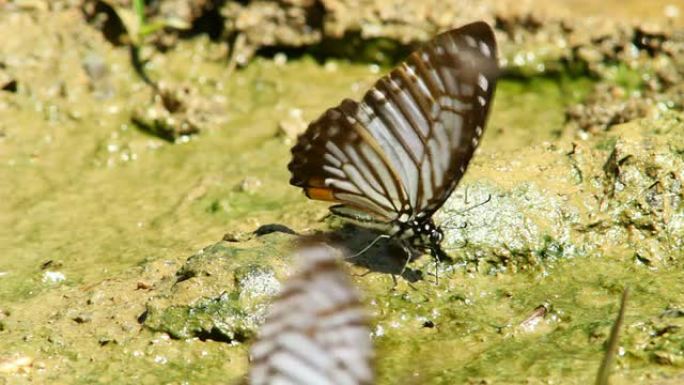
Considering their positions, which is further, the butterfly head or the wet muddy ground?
the butterfly head

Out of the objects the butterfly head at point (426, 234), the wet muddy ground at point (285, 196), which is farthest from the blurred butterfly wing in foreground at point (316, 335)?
the butterfly head at point (426, 234)

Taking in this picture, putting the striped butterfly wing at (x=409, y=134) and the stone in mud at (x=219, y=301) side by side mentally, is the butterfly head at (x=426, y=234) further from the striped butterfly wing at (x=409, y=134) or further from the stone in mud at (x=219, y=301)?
the stone in mud at (x=219, y=301)

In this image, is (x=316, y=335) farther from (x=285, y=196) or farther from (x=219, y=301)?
(x=285, y=196)

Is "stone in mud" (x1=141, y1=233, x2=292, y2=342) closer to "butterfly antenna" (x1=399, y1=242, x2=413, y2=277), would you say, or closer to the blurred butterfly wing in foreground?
"butterfly antenna" (x1=399, y1=242, x2=413, y2=277)

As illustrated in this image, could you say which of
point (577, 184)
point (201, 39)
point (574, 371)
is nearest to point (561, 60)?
point (577, 184)

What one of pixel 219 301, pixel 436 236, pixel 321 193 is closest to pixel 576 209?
pixel 436 236

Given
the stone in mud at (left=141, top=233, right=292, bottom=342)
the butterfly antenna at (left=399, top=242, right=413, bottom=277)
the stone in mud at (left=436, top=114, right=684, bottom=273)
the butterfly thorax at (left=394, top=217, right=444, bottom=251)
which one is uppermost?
the stone in mud at (left=436, top=114, right=684, bottom=273)

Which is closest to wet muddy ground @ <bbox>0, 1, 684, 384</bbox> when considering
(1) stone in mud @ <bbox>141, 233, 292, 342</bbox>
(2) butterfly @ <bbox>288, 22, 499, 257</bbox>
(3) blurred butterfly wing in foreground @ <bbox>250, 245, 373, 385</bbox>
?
(1) stone in mud @ <bbox>141, 233, 292, 342</bbox>
